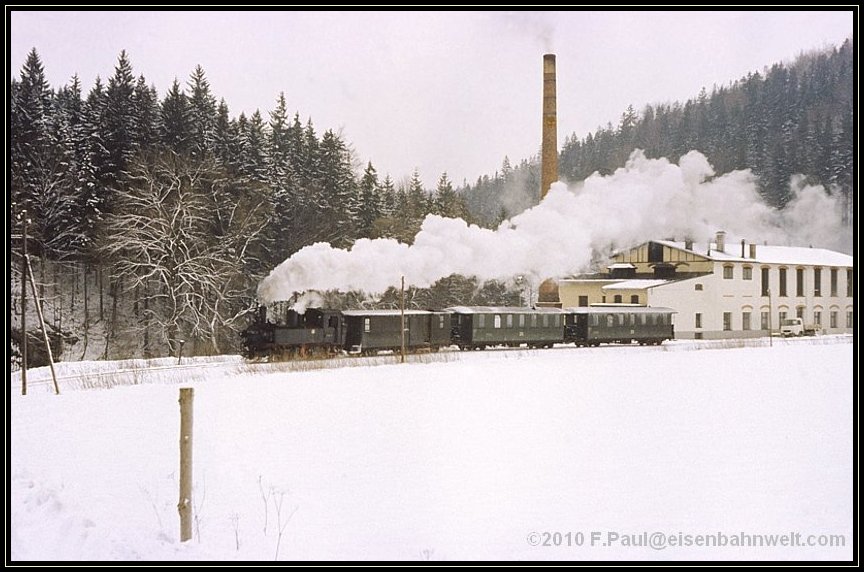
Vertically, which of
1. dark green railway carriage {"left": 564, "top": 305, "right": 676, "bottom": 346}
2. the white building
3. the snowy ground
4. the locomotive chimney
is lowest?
the snowy ground

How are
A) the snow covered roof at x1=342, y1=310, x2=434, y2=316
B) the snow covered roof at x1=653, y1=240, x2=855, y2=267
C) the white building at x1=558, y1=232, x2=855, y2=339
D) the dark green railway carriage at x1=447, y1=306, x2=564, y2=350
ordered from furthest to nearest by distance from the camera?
the dark green railway carriage at x1=447, y1=306, x2=564, y2=350 < the snow covered roof at x1=342, y1=310, x2=434, y2=316 < the white building at x1=558, y1=232, x2=855, y2=339 < the snow covered roof at x1=653, y1=240, x2=855, y2=267

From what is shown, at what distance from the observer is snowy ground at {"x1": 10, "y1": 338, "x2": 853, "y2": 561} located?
11.8 ft

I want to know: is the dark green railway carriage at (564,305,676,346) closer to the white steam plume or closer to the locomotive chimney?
the white steam plume

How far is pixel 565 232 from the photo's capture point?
815 cm

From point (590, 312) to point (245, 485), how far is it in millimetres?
8490

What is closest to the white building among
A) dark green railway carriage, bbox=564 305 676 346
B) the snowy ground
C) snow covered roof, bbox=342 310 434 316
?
dark green railway carriage, bbox=564 305 676 346

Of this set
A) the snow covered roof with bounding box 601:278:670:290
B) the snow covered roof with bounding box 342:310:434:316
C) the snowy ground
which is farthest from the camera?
the snow covered roof with bounding box 601:278:670:290

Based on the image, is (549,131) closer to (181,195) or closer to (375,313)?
(375,313)

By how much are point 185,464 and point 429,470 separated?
155cm

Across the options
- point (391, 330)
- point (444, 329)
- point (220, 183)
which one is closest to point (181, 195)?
point (220, 183)

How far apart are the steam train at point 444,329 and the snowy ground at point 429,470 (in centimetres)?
336

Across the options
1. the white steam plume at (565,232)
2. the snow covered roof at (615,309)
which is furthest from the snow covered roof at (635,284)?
the white steam plume at (565,232)

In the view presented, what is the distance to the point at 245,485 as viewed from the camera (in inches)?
149
